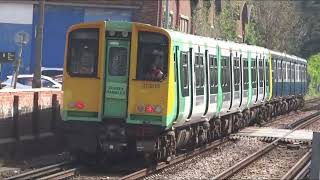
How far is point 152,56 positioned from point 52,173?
307 centimetres

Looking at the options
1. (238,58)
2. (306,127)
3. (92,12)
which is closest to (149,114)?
(238,58)

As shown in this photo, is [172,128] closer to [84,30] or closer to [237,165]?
[237,165]

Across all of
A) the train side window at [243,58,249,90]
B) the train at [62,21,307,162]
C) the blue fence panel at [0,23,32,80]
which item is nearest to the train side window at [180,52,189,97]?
the train at [62,21,307,162]

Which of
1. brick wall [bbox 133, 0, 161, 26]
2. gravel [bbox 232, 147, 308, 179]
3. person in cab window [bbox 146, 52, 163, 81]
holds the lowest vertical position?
gravel [bbox 232, 147, 308, 179]

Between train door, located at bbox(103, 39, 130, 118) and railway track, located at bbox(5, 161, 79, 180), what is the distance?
134cm

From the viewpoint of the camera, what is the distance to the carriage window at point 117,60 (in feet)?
47.5

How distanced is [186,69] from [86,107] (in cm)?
254

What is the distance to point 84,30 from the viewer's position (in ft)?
48.1

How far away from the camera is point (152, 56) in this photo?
14.4m

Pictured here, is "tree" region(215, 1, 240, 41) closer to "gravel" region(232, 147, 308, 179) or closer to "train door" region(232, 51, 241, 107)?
"train door" region(232, 51, 241, 107)

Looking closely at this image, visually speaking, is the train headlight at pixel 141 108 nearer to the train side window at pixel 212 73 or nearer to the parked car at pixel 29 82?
the train side window at pixel 212 73

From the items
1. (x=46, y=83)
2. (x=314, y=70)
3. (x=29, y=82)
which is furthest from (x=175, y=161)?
(x=314, y=70)

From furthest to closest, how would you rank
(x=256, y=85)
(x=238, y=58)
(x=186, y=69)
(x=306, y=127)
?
(x=306, y=127) < (x=256, y=85) < (x=238, y=58) < (x=186, y=69)

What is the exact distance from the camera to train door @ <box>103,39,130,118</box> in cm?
1437
